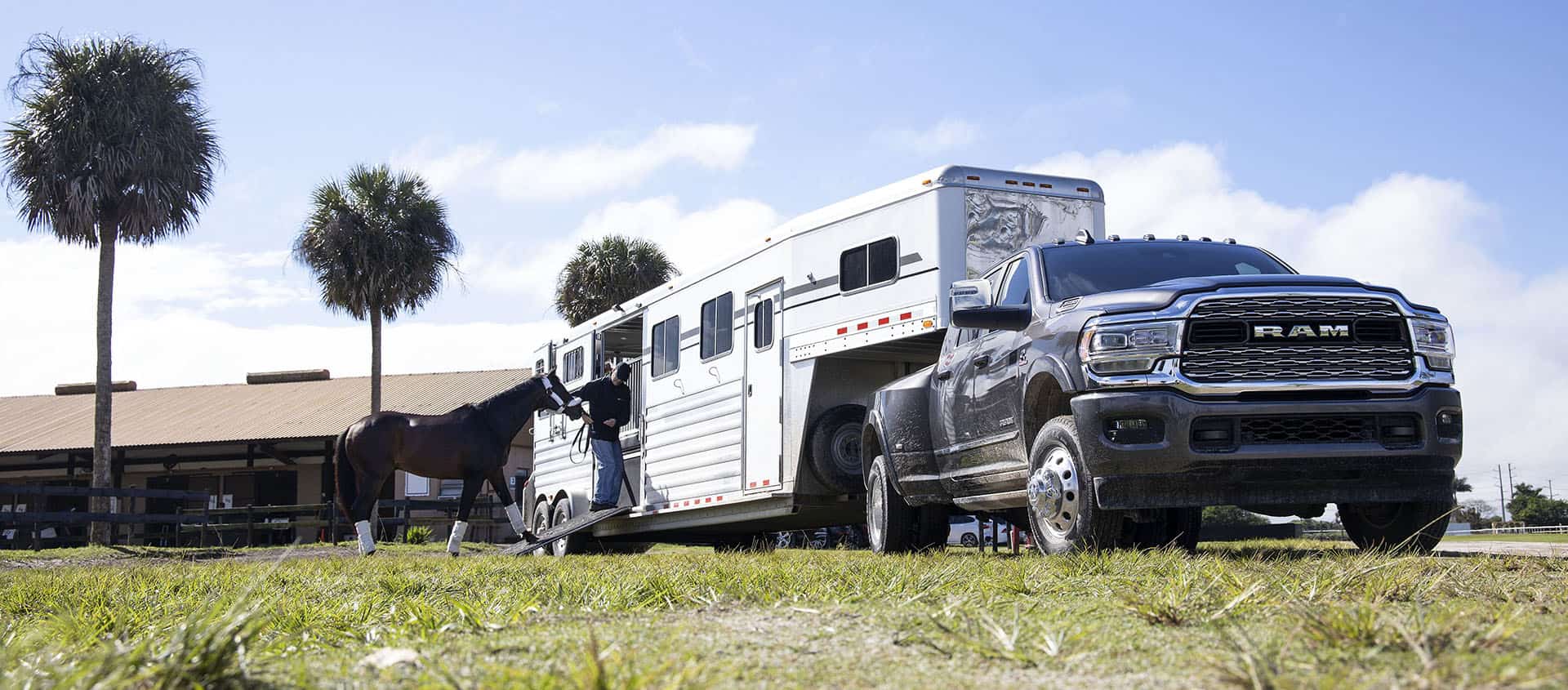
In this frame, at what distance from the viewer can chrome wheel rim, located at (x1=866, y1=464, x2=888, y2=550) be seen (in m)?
9.85

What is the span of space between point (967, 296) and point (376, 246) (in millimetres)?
29705

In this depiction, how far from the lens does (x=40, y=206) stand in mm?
28219

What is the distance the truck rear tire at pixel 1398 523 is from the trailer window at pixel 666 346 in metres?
7.57

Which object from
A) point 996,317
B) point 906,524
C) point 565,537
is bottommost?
point 565,537

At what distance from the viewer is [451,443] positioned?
16.4 m

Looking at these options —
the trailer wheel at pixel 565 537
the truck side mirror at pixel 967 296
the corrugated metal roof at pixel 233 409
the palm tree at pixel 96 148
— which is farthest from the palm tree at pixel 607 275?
the truck side mirror at pixel 967 296

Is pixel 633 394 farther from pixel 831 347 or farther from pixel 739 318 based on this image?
pixel 831 347

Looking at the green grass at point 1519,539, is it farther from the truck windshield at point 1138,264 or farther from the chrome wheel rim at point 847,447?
the truck windshield at point 1138,264

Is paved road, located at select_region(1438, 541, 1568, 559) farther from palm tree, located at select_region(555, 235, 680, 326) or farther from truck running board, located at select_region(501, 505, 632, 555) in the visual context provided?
palm tree, located at select_region(555, 235, 680, 326)

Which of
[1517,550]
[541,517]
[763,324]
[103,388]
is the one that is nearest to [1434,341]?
[763,324]

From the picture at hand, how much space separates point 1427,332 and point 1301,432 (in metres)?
1.00

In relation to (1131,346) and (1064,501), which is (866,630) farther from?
(1064,501)

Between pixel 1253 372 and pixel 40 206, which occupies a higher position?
pixel 40 206

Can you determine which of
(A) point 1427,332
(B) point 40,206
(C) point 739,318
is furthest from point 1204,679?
(B) point 40,206
